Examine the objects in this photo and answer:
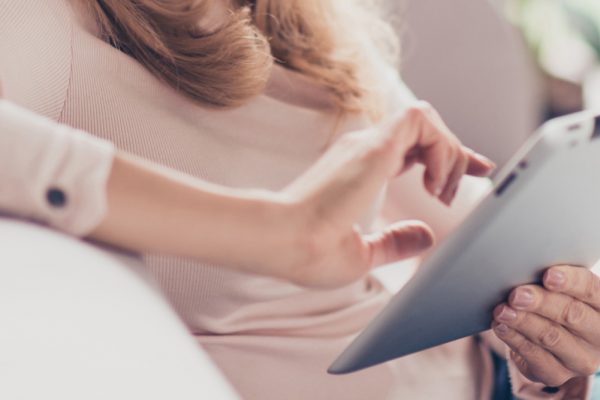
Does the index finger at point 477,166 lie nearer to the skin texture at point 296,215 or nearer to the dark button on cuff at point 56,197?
the skin texture at point 296,215

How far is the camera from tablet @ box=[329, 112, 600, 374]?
45cm

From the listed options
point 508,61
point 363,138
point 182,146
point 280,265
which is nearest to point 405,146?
point 363,138

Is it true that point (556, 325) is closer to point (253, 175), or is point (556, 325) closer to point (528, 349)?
point (528, 349)

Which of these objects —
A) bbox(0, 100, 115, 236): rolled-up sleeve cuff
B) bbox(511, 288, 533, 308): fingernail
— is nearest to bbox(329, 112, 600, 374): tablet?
bbox(511, 288, 533, 308): fingernail

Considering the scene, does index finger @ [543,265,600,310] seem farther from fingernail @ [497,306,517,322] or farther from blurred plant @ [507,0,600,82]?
blurred plant @ [507,0,600,82]

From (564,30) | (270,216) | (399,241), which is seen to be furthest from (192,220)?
(564,30)

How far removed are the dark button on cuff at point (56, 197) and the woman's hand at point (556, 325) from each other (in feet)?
1.23

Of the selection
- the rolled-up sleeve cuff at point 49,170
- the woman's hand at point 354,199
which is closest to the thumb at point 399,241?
the woman's hand at point 354,199

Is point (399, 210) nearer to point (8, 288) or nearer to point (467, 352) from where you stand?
point (467, 352)

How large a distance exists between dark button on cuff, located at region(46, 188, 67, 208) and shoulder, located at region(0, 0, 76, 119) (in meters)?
0.18

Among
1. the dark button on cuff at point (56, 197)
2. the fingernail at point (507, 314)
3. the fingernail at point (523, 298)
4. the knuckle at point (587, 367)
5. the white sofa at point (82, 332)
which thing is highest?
the dark button on cuff at point (56, 197)

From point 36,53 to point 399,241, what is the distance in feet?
1.06

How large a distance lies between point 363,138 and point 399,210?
52 cm

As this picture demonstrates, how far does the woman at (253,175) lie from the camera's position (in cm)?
41
